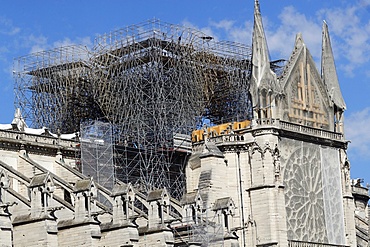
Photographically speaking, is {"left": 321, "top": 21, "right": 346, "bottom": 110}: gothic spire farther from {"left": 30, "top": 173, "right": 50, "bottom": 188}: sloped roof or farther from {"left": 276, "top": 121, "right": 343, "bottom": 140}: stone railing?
{"left": 30, "top": 173, "right": 50, "bottom": 188}: sloped roof

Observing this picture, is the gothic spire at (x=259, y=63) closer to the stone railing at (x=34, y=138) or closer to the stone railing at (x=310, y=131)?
the stone railing at (x=310, y=131)

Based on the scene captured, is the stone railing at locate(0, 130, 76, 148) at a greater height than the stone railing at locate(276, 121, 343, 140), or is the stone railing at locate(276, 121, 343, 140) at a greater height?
the stone railing at locate(276, 121, 343, 140)

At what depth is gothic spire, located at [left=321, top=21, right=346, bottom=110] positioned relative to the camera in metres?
72.6

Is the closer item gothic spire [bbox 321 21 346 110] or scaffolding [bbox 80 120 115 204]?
scaffolding [bbox 80 120 115 204]

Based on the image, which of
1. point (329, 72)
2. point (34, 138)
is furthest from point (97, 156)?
point (329, 72)

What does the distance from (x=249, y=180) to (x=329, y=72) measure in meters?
11.7

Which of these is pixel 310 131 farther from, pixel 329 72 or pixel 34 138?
pixel 34 138

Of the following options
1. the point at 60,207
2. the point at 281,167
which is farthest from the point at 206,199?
the point at 60,207

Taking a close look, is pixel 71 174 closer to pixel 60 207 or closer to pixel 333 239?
pixel 60 207

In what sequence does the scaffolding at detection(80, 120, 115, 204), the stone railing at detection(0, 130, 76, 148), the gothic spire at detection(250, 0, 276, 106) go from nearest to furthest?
the stone railing at detection(0, 130, 76, 148) → the scaffolding at detection(80, 120, 115, 204) → the gothic spire at detection(250, 0, 276, 106)

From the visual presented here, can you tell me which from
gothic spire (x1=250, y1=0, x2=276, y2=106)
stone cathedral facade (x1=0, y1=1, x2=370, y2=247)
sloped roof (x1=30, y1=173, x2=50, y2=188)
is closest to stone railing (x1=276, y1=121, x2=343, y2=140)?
stone cathedral facade (x1=0, y1=1, x2=370, y2=247)

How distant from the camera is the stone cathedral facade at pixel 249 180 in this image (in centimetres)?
5744

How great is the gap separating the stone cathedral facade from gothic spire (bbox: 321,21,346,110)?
0.07 metres

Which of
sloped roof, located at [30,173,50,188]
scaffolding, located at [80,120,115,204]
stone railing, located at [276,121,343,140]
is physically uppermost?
stone railing, located at [276,121,343,140]
